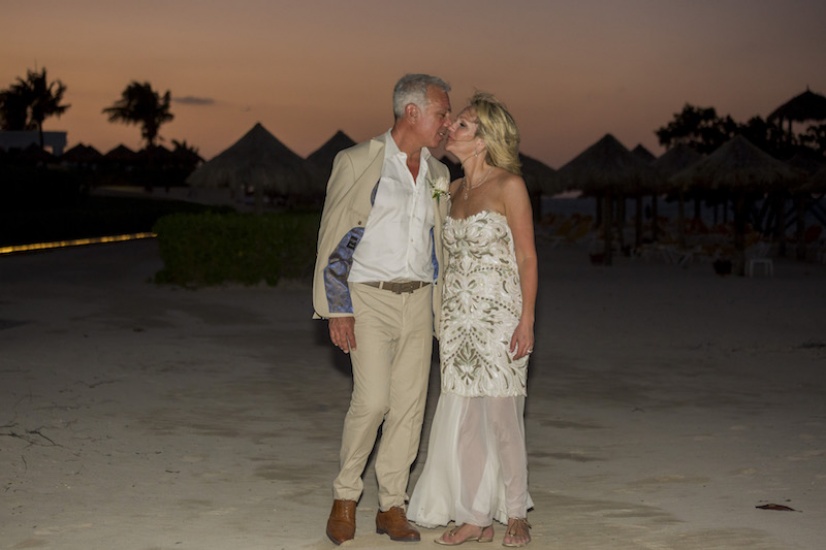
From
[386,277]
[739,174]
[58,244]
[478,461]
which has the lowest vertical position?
[58,244]

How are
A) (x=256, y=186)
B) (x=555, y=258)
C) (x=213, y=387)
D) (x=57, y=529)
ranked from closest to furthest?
(x=57, y=529) → (x=213, y=387) → (x=256, y=186) → (x=555, y=258)

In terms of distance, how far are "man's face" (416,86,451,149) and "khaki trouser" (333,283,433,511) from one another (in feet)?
2.03

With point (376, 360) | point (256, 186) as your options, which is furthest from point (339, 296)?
point (256, 186)

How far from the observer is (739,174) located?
26641mm

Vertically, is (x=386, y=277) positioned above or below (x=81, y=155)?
below

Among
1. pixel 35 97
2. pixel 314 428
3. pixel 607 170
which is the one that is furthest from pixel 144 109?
pixel 314 428

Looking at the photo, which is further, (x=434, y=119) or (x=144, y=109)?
(x=144, y=109)

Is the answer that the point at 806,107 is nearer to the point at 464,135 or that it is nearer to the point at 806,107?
the point at 806,107

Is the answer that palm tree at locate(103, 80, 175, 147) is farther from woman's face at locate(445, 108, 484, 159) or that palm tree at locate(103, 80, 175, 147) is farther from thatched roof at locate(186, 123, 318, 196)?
woman's face at locate(445, 108, 484, 159)

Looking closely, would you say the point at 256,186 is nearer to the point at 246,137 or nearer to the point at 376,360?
the point at 246,137

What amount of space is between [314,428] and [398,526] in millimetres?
3098

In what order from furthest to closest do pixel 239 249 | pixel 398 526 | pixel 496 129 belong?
pixel 239 249, pixel 398 526, pixel 496 129

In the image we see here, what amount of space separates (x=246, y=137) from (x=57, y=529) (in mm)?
21835

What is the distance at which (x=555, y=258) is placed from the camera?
106 feet
